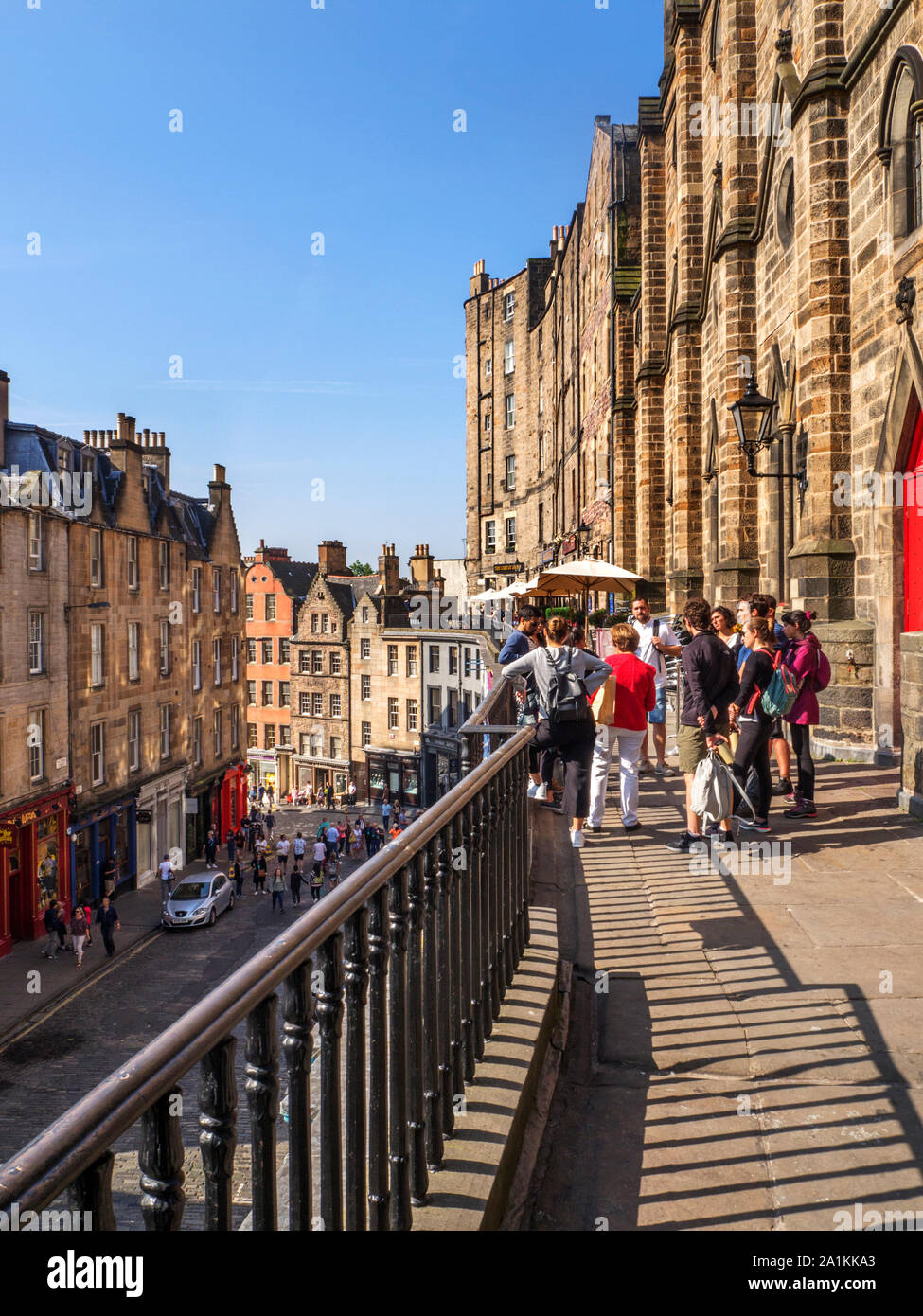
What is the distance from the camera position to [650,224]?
2673 centimetres

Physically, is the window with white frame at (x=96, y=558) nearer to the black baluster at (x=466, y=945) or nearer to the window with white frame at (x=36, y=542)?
the window with white frame at (x=36, y=542)

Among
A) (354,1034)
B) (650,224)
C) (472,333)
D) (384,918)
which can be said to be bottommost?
(354,1034)

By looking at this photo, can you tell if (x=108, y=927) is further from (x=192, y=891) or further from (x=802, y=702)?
(x=802, y=702)

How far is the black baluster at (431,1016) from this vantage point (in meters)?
2.78

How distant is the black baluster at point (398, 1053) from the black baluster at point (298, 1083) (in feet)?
1.68

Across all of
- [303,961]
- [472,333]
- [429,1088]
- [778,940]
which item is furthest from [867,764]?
[472,333]

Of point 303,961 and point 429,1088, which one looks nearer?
point 303,961

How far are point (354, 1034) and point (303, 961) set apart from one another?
42 centimetres

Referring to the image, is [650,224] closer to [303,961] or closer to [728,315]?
[728,315]

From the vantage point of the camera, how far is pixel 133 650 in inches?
1303

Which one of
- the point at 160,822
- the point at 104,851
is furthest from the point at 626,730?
the point at 160,822

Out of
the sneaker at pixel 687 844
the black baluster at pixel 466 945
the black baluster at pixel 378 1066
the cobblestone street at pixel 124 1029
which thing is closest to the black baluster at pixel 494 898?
the black baluster at pixel 466 945

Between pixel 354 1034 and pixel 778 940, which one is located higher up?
pixel 354 1034

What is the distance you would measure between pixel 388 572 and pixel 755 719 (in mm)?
46025
